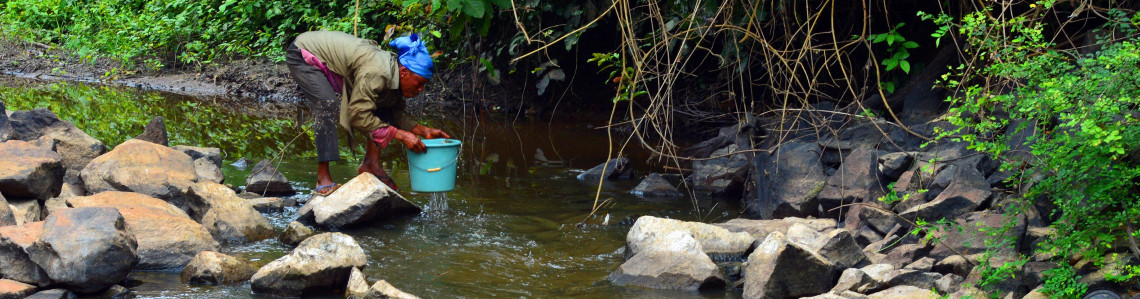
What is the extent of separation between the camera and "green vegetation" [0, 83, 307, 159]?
755 cm

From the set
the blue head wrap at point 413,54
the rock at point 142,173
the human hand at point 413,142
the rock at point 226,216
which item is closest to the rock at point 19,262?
the rock at point 226,216

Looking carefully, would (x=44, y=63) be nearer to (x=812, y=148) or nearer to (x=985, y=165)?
(x=812, y=148)

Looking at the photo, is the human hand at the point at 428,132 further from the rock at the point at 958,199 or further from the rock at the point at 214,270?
the rock at the point at 958,199

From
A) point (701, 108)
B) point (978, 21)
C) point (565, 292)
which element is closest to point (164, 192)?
point (565, 292)

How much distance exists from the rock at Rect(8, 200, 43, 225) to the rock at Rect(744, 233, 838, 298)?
2.94 metres

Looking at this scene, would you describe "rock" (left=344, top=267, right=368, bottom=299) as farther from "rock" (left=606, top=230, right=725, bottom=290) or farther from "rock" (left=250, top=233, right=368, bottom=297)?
"rock" (left=606, top=230, right=725, bottom=290)

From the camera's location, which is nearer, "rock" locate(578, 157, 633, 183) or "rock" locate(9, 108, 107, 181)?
"rock" locate(9, 108, 107, 181)

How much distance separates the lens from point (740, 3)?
547 centimetres

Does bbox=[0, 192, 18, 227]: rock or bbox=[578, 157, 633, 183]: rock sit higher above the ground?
bbox=[0, 192, 18, 227]: rock

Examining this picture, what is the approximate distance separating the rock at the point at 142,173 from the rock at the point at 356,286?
1.67 m

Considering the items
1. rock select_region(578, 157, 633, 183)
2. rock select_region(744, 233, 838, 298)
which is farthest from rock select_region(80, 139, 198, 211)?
rock select_region(744, 233, 838, 298)

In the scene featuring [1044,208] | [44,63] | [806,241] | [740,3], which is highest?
[740,3]

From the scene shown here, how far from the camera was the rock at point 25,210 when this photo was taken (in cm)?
386

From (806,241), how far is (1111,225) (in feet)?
4.27
